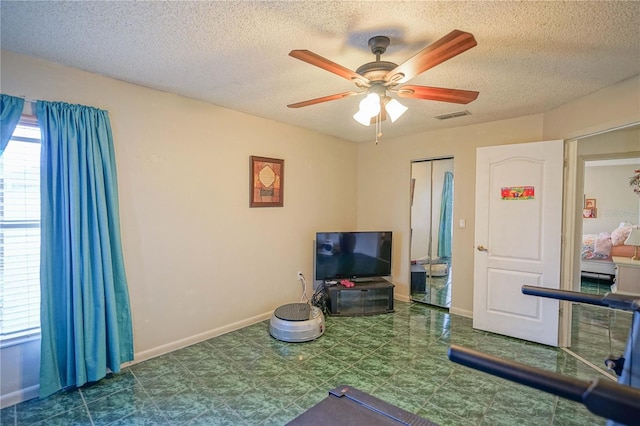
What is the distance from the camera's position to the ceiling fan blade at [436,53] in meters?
1.29

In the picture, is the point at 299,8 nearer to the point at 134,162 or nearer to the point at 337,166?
the point at 134,162

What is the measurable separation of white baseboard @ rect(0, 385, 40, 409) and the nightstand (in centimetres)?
709

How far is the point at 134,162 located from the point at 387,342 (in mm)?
2977

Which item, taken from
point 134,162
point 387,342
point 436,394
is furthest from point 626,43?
point 134,162

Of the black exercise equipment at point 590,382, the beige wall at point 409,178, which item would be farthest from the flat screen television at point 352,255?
the black exercise equipment at point 590,382

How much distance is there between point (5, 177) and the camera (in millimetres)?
2143

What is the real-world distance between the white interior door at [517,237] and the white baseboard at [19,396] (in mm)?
4104

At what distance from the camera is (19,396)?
2152 millimetres

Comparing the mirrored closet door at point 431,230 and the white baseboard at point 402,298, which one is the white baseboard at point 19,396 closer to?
the white baseboard at point 402,298

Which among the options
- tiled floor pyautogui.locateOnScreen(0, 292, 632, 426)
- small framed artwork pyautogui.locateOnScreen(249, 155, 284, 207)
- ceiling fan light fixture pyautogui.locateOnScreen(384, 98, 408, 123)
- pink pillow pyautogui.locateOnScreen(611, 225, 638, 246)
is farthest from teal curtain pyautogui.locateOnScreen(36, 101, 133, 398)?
pink pillow pyautogui.locateOnScreen(611, 225, 638, 246)

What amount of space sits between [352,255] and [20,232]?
331cm

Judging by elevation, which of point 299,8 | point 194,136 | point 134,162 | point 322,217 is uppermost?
point 299,8

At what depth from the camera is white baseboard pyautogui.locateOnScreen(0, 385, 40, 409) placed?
210 centimetres

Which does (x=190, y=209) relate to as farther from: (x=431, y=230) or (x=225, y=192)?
(x=431, y=230)
